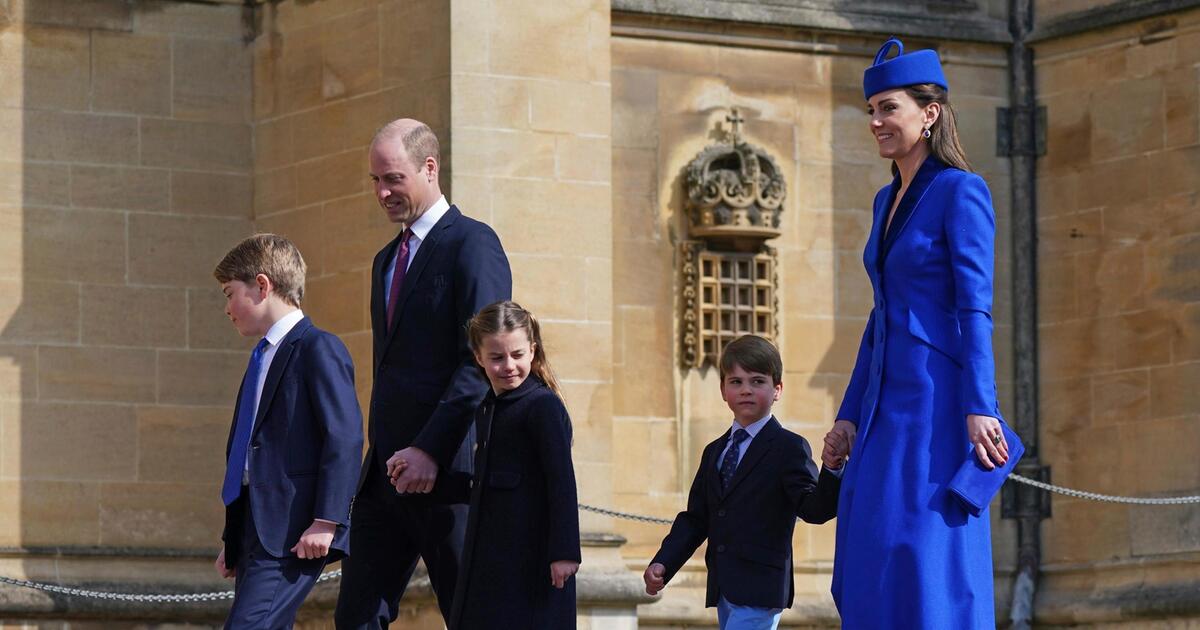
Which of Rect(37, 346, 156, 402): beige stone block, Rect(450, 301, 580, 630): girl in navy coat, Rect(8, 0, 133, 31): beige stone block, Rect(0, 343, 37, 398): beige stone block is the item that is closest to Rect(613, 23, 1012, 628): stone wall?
Rect(37, 346, 156, 402): beige stone block

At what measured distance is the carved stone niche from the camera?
11625mm

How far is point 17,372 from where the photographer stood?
36.8 ft

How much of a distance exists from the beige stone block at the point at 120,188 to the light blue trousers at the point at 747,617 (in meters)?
4.79

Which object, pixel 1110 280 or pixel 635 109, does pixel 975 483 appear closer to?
pixel 635 109

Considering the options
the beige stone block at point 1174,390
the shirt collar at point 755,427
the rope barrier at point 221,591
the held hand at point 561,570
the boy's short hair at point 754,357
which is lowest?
the rope barrier at point 221,591

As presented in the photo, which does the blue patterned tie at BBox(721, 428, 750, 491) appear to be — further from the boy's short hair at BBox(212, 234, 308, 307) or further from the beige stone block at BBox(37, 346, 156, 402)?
the beige stone block at BBox(37, 346, 156, 402)

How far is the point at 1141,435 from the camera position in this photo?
11891 millimetres

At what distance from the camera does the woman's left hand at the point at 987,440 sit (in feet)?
19.7

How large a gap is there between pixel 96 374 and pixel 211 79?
145 centimetres

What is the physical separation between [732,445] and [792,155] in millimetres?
4460

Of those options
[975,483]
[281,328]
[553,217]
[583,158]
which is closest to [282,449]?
[281,328]

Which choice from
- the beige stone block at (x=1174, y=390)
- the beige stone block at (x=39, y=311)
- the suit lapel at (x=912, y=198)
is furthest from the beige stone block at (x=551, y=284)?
the suit lapel at (x=912, y=198)

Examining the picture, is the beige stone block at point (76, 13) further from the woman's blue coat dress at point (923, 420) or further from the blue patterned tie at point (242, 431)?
the woman's blue coat dress at point (923, 420)

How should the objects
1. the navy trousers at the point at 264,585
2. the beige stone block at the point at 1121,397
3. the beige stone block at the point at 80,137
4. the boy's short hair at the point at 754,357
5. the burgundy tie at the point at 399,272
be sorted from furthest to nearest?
the beige stone block at the point at 1121,397 < the beige stone block at the point at 80,137 < the boy's short hair at the point at 754,357 < the burgundy tie at the point at 399,272 < the navy trousers at the point at 264,585
